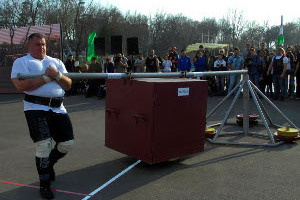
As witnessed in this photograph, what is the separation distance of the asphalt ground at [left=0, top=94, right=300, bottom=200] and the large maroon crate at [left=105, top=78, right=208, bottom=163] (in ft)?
1.00

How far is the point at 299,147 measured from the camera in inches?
227

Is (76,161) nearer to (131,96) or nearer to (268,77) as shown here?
(131,96)

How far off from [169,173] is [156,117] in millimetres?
863

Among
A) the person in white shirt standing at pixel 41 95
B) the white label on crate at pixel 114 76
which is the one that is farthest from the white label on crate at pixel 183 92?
the person in white shirt standing at pixel 41 95

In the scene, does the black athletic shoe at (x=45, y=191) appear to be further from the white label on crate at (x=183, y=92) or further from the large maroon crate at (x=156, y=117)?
the white label on crate at (x=183, y=92)

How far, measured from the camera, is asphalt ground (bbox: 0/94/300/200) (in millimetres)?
3852

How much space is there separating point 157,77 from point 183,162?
1397 millimetres

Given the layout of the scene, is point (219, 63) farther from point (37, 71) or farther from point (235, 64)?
point (37, 71)

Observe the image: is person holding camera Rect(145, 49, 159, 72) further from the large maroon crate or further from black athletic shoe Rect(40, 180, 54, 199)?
black athletic shoe Rect(40, 180, 54, 199)

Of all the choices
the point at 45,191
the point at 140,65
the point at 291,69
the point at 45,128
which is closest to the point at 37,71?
the point at 45,128

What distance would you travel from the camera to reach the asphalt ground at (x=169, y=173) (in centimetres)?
385

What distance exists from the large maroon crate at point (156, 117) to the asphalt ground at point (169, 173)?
31 centimetres

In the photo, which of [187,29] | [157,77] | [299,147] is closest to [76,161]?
[157,77]

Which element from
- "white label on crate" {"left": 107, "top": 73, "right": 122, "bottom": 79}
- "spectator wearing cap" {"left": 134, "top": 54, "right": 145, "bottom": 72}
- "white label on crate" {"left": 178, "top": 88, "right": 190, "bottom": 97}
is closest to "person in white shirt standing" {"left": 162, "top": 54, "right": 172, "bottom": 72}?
"spectator wearing cap" {"left": 134, "top": 54, "right": 145, "bottom": 72}
